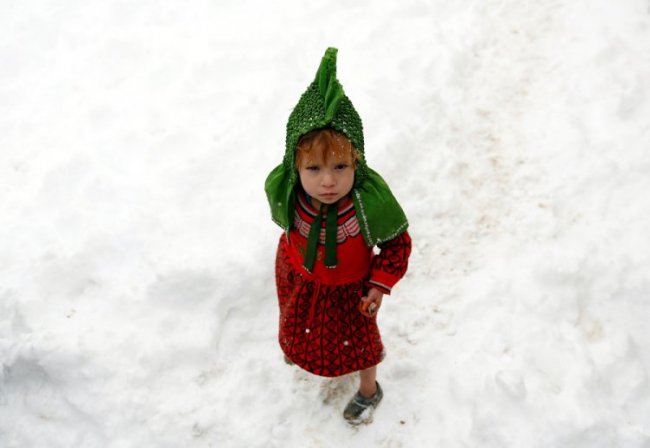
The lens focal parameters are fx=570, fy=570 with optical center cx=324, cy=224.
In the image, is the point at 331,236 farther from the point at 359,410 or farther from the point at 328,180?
the point at 359,410

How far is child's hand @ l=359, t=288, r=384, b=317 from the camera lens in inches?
95.6

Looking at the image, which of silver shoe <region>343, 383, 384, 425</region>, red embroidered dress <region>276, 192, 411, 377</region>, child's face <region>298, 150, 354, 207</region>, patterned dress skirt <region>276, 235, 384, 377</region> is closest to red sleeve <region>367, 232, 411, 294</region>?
red embroidered dress <region>276, 192, 411, 377</region>

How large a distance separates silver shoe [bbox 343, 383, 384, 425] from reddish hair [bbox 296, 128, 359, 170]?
1468 millimetres

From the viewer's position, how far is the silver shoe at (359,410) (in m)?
3.05

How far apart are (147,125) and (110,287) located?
4.40 feet

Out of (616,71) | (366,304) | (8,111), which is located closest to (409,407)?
(366,304)

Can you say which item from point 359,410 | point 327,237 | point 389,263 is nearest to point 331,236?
point 327,237

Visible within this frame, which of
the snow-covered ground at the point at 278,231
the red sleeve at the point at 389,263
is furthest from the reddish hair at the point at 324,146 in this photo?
the snow-covered ground at the point at 278,231

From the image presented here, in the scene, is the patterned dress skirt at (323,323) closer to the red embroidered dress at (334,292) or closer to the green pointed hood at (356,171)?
the red embroidered dress at (334,292)

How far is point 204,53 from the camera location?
4.58 meters

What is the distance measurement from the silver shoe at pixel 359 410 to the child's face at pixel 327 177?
4.37 ft

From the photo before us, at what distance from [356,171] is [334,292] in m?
0.57

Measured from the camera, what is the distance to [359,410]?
120 inches

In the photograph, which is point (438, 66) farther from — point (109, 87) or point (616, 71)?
point (109, 87)
